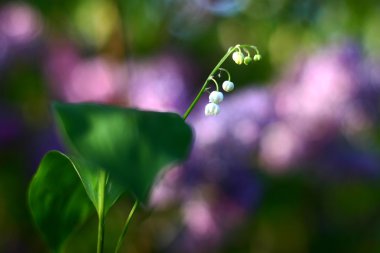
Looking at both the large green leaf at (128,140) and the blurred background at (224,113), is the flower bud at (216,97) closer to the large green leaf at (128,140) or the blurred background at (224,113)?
the large green leaf at (128,140)

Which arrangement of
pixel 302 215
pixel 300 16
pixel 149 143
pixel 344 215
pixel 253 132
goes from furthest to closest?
pixel 300 16 < pixel 344 215 < pixel 302 215 < pixel 253 132 < pixel 149 143

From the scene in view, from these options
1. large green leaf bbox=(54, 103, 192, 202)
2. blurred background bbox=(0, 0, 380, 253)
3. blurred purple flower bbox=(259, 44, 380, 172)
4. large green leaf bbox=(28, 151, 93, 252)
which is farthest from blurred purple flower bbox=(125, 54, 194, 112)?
large green leaf bbox=(54, 103, 192, 202)

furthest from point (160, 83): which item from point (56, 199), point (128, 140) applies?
point (128, 140)

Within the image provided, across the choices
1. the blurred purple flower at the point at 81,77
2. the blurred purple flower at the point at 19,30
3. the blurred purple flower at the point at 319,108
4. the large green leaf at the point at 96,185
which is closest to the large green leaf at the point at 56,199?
the large green leaf at the point at 96,185

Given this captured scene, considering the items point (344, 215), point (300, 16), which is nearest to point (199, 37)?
point (300, 16)

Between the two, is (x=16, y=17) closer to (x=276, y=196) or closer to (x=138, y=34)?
(x=138, y=34)

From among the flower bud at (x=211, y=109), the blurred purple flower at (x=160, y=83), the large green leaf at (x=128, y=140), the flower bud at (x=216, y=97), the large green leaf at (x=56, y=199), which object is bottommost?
the blurred purple flower at (x=160, y=83)

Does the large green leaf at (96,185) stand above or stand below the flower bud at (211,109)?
below
